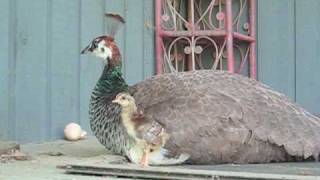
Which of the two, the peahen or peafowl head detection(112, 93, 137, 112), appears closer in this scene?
peafowl head detection(112, 93, 137, 112)

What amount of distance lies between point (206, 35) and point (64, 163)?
1.87m

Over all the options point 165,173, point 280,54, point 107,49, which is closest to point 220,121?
point 165,173

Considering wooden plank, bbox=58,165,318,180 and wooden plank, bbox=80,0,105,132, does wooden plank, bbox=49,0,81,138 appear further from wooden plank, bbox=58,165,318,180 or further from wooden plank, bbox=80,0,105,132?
wooden plank, bbox=58,165,318,180

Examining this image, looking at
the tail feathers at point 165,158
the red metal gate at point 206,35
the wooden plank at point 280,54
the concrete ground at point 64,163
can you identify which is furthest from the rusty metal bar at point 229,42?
the tail feathers at point 165,158

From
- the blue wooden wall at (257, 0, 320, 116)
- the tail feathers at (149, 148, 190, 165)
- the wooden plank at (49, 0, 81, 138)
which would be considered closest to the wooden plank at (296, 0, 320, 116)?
the blue wooden wall at (257, 0, 320, 116)

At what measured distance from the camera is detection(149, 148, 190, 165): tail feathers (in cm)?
265

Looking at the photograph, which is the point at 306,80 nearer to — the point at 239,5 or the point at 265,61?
the point at 265,61

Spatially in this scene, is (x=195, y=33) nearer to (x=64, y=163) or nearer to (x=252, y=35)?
(x=252, y=35)

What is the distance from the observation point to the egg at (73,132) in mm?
3812

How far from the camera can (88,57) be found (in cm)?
405

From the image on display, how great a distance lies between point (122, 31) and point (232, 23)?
2.24 feet

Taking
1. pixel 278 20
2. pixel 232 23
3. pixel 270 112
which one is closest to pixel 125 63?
pixel 232 23

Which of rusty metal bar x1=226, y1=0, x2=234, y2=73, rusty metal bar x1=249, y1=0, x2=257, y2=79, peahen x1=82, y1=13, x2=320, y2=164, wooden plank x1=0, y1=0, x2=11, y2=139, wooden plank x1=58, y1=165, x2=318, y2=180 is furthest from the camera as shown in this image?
rusty metal bar x1=249, y1=0, x2=257, y2=79

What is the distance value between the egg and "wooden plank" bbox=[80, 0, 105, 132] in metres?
0.13
